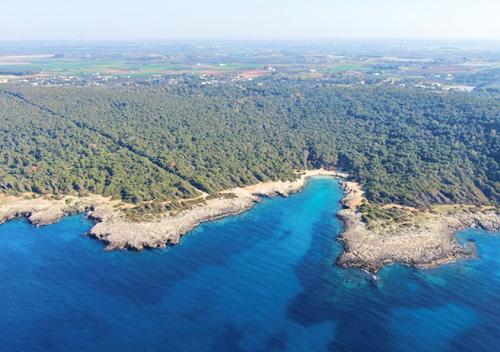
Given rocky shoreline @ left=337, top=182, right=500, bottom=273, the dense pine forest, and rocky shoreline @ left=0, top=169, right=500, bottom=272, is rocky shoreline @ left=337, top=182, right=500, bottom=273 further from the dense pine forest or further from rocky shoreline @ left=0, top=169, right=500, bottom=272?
the dense pine forest

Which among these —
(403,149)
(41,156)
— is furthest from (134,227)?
(403,149)

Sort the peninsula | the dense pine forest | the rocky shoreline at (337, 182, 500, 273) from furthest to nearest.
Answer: the dense pine forest, the peninsula, the rocky shoreline at (337, 182, 500, 273)

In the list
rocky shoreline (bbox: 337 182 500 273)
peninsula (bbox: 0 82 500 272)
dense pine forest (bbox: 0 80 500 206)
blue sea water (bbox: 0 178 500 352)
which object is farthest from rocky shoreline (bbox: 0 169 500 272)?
dense pine forest (bbox: 0 80 500 206)

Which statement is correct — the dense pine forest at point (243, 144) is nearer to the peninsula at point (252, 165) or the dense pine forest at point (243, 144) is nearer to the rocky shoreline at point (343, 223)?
the peninsula at point (252, 165)

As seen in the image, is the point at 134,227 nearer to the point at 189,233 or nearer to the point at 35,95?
the point at 189,233

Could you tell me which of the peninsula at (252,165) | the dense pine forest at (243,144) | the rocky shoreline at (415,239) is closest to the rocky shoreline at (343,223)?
the rocky shoreline at (415,239)

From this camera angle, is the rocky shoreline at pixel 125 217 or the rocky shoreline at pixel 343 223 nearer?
the rocky shoreline at pixel 343 223
